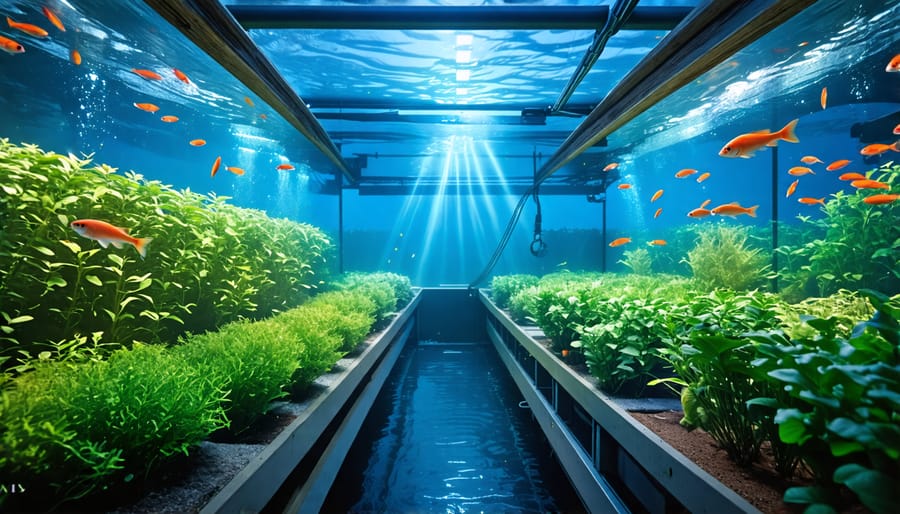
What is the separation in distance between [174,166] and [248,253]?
26.6 meters

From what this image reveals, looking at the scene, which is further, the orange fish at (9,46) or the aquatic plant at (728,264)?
the aquatic plant at (728,264)

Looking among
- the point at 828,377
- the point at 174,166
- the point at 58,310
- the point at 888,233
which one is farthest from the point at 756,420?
the point at 174,166

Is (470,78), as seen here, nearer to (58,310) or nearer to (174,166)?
(58,310)

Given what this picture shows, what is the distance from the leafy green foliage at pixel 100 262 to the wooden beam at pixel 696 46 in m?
4.06

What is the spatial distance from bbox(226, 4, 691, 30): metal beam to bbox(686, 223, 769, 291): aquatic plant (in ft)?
17.1

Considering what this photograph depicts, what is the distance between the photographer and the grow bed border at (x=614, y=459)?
5.83 ft

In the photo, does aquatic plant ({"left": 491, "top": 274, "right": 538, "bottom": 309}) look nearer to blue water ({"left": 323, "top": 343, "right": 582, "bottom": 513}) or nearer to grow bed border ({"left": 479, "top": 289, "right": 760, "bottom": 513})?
blue water ({"left": 323, "top": 343, "right": 582, "bottom": 513})

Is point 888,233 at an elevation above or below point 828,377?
above

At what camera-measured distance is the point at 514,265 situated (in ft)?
158

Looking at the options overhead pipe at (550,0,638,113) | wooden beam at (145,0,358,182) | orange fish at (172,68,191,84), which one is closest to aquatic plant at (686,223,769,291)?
overhead pipe at (550,0,638,113)

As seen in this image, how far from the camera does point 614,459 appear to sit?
298 centimetres

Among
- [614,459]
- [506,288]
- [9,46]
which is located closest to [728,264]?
[506,288]

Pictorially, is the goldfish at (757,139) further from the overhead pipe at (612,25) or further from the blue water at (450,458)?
the blue water at (450,458)

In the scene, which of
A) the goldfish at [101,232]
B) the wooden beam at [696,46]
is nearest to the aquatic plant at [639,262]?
the wooden beam at [696,46]
